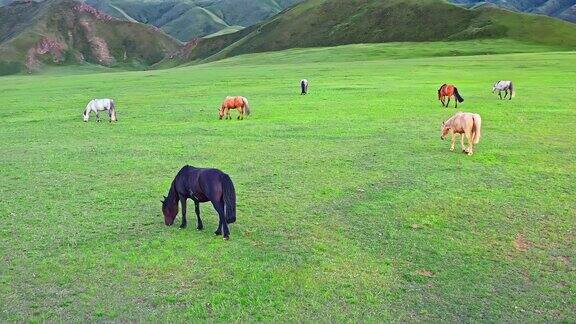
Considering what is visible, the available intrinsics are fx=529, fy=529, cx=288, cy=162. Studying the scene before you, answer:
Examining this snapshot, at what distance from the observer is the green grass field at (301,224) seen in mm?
8906

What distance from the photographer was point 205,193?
11.1m

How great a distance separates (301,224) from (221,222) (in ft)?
6.46

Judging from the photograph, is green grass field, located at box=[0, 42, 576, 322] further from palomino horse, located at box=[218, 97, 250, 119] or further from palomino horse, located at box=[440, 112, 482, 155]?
palomino horse, located at box=[218, 97, 250, 119]

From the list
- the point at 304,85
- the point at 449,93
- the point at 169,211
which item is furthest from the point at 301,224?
the point at 304,85

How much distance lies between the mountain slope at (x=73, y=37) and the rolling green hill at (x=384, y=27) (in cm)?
2014

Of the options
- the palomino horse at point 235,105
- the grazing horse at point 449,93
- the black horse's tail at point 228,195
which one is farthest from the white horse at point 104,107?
the black horse's tail at point 228,195

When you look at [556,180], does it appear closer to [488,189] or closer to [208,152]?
[488,189]

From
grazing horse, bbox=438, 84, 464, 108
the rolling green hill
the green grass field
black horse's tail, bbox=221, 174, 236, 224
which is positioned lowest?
the green grass field

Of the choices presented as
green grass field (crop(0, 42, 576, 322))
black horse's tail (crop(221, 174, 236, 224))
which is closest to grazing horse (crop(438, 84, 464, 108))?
green grass field (crop(0, 42, 576, 322))

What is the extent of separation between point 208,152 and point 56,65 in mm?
140042

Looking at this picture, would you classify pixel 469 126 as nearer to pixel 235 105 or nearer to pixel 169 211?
pixel 169 211

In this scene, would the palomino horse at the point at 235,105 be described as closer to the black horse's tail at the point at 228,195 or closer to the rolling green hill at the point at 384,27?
the black horse's tail at the point at 228,195

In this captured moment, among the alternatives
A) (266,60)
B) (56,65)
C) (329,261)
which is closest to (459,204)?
(329,261)

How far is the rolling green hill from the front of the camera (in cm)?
10756
